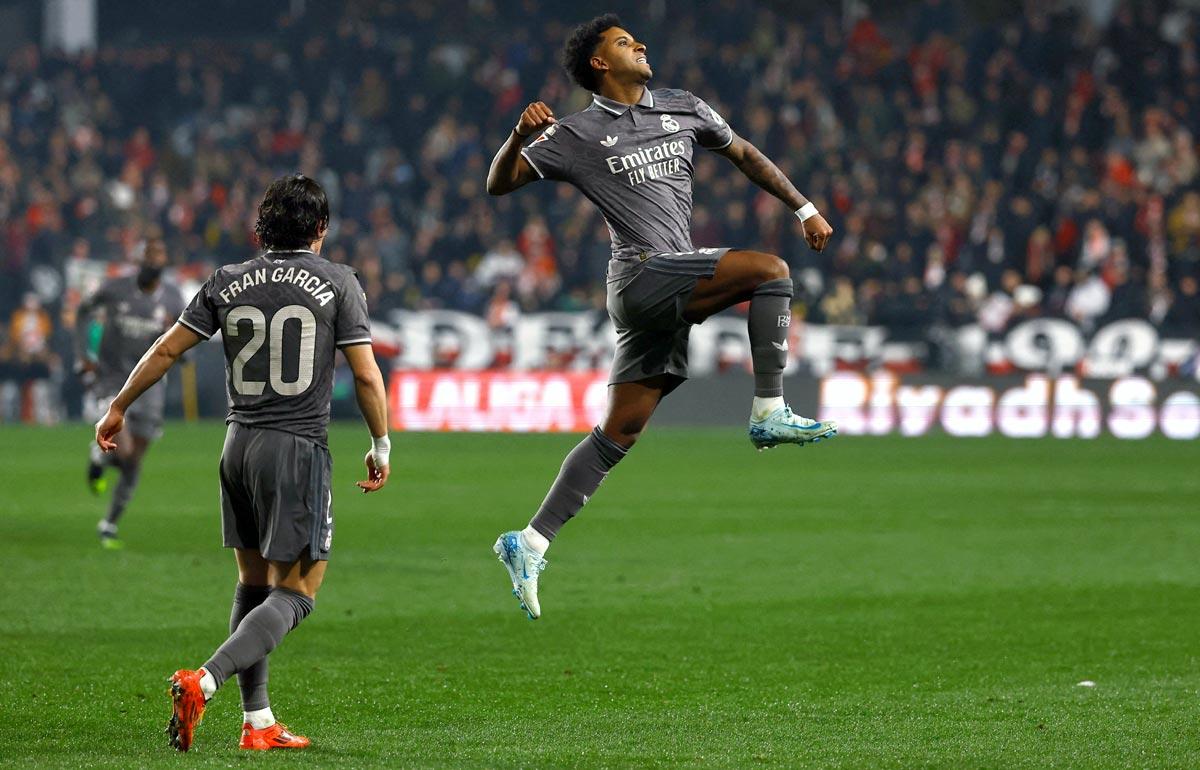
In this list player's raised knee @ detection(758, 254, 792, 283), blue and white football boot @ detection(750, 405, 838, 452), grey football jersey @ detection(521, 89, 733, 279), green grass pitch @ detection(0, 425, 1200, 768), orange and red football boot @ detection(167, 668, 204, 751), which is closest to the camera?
orange and red football boot @ detection(167, 668, 204, 751)

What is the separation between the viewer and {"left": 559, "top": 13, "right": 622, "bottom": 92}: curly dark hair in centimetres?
680

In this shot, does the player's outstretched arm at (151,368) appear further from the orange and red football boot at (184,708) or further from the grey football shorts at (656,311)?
the grey football shorts at (656,311)

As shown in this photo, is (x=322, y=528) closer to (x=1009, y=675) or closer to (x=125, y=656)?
(x=125, y=656)

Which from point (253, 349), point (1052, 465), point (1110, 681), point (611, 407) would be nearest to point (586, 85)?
point (611, 407)

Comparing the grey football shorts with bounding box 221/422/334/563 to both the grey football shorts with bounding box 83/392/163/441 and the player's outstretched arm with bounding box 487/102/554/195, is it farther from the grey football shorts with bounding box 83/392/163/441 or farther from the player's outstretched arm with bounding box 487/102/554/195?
the grey football shorts with bounding box 83/392/163/441

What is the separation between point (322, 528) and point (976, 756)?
230cm

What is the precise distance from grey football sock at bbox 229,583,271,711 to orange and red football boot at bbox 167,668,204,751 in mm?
484

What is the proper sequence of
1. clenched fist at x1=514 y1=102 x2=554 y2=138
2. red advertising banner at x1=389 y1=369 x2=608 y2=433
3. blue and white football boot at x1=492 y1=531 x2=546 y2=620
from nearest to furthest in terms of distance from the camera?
1. clenched fist at x1=514 y1=102 x2=554 y2=138
2. blue and white football boot at x1=492 y1=531 x2=546 y2=620
3. red advertising banner at x1=389 y1=369 x2=608 y2=433

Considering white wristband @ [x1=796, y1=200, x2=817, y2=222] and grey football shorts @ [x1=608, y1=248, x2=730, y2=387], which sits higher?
white wristband @ [x1=796, y1=200, x2=817, y2=222]

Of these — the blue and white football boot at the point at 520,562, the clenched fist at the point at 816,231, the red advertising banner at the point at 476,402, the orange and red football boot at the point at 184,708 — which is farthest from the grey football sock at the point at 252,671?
the red advertising banner at the point at 476,402


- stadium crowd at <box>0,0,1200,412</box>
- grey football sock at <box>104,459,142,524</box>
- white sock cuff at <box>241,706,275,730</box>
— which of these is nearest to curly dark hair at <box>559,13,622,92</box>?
white sock cuff at <box>241,706,275,730</box>

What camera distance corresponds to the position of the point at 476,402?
25.9m

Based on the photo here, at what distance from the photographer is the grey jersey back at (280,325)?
5906mm

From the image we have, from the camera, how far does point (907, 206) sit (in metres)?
26.3
